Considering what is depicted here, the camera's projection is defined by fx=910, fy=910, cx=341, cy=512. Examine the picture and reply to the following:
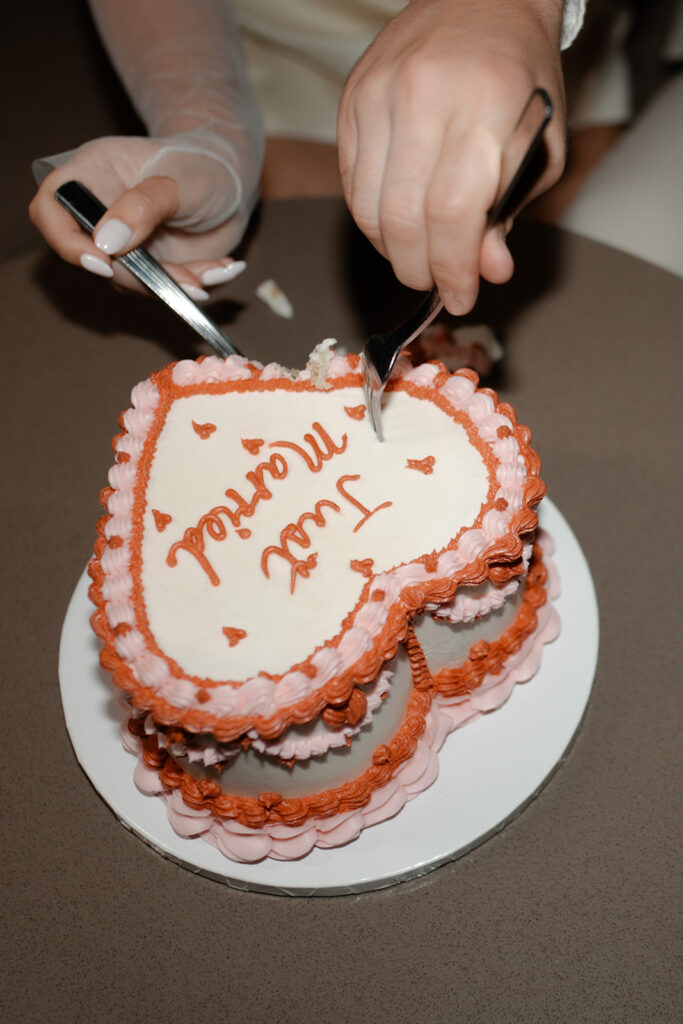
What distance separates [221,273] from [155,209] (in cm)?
16

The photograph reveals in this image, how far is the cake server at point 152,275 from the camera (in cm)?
143

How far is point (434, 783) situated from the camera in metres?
1.19

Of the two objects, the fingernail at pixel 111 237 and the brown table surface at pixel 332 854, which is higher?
the fingernail at pixel 111 237

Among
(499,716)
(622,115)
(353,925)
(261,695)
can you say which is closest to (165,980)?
(353,925)

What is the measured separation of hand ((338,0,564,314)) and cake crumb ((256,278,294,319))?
0.59 m

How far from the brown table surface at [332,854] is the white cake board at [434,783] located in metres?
0.05

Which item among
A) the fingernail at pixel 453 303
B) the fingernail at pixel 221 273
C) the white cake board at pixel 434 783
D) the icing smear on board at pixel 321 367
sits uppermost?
the fingernail at pixel 221 273

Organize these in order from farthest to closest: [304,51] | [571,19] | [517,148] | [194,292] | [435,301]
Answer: [304,51], [194,292], [571,19], [435,301], [517,148]

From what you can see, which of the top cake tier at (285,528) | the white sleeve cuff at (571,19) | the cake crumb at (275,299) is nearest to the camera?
the top cake tier at (285,528)

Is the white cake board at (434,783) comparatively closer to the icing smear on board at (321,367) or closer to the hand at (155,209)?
the icing smear on board at (321,367)

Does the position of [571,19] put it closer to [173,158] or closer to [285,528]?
[173,158]

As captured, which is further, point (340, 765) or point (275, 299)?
point (275, 299)

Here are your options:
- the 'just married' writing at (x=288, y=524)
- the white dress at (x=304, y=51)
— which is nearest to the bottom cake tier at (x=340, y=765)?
the 'just married' writing at (x=288, y=524)

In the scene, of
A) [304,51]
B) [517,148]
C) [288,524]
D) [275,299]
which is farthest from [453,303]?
[304,51]
